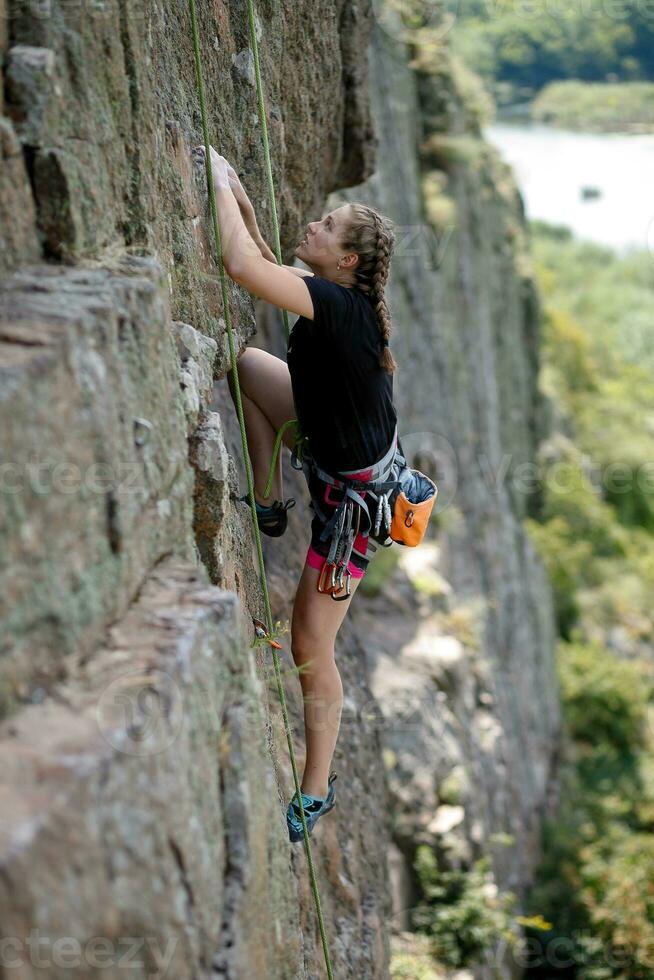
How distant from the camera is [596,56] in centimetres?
5122

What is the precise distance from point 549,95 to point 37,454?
5064cm

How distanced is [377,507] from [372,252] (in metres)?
1.07

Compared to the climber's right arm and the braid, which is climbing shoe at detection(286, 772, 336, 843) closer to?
the braid

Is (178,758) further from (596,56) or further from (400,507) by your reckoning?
(596,56)

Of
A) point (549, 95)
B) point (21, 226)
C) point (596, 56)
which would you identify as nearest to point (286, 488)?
point (21, 226)

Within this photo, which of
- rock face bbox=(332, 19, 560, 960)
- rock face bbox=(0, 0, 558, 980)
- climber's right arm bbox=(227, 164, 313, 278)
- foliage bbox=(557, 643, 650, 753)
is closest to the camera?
rock face bbox=(0, 0, 558, 980)

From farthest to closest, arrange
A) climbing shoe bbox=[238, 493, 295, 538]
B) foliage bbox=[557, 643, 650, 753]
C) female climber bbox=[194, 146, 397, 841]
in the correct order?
foliage bbox=[557, 643, 650, 753]
climbing shoe bbox=[238, 493, 295, 538]
female climber bbox=[194, 146, 397, 841]

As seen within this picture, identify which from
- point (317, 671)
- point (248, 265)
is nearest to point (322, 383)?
point (248, 265)

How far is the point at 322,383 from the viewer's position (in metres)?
4.05

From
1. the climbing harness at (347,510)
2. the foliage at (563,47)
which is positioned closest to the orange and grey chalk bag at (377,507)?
the climbing harness at (347,510)

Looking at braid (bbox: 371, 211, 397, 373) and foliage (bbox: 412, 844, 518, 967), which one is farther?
foliage (bbox: 412, 844, 518, 967)

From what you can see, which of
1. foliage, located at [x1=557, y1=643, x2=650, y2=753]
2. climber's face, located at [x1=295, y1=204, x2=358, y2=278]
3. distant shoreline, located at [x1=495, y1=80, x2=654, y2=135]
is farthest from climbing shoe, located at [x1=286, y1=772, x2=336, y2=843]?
distant shoreline, located at [x1=495, y1=80, x2=654, y2=135]

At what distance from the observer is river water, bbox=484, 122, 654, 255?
50219 millimetres

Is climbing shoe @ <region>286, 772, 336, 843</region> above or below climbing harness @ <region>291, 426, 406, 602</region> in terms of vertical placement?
below
